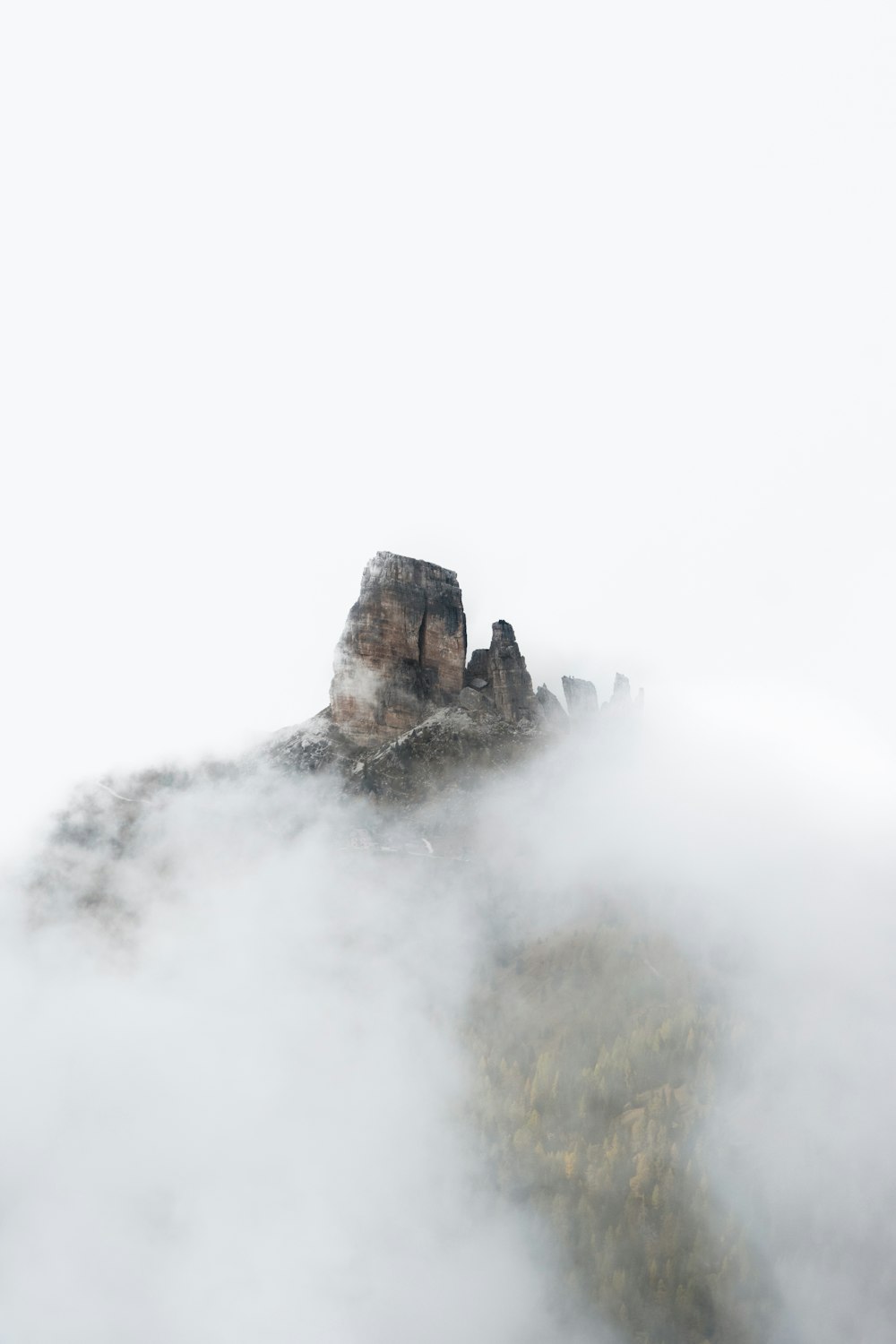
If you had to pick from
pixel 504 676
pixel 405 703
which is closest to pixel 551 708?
pixel 504 676

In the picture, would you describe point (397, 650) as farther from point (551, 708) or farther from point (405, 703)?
point (551, 708)

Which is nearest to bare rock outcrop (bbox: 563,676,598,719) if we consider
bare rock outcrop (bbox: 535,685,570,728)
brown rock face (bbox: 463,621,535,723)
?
bare rock outcrop (bbox: 535,685,570,728)

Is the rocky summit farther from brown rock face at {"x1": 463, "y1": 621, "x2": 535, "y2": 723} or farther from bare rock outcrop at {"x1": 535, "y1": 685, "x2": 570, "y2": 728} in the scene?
bare rock outcrop at {"x1": 535, "y1": 685, "x2": 570, "y2": 728}

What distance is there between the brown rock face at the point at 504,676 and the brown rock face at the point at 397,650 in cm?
557

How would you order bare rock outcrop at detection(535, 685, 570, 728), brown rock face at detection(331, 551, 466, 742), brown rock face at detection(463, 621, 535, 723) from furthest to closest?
1. bare rock outcrop at detection(535, 685, 570, 728)
2. brown rock face at detection(463, 621, 535, 723)
3. brown rock face at detection(331, 551, 466, 742)

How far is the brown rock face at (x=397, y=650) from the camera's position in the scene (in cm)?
9144

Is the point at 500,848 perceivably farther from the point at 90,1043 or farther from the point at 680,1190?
the point at 90,1043

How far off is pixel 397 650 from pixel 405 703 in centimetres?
724

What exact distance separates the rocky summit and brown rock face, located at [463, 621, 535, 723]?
39 centimetres

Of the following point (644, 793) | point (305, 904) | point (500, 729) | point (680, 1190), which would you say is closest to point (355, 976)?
point (305, 904)

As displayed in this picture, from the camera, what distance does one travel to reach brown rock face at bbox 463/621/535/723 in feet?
334

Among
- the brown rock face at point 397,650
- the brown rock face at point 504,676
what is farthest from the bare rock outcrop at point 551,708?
the brown rock face at point 397,650

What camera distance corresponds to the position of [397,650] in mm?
93062

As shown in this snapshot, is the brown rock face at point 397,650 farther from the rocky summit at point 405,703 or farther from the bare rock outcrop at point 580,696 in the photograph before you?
the bare rock outcrop at point 580,696
